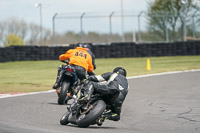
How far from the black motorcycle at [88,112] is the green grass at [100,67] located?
919 cm

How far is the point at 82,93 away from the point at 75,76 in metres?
3.32

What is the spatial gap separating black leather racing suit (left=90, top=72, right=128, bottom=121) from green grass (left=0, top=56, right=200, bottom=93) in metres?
9.10

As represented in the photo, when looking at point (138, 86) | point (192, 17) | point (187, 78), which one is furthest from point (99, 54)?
point (138, 86)

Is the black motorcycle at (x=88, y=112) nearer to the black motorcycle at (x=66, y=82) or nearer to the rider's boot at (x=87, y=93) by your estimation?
the rider's boot at (x=87, y=93)

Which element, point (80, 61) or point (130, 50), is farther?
point (130, 50)

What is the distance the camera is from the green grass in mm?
20656

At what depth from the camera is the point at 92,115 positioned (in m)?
7.76

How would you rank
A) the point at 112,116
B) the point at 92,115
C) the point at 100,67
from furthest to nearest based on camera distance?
the point at 100,67, the point at 112,116, the point at 92,115

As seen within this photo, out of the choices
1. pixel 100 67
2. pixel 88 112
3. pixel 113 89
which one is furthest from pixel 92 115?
pixel 100 67

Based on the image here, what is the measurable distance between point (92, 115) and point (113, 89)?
601mm

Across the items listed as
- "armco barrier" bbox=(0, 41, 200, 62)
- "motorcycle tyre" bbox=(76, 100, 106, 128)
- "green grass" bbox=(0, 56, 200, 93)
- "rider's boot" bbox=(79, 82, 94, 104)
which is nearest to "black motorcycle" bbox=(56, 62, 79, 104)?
"rider's boot" bbox=(79, 82, 94, 104)

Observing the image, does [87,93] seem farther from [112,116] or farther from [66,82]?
[66,82]

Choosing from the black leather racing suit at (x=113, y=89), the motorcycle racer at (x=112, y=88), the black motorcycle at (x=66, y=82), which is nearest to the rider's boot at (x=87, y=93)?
the motorcycle racer at (x=112, y=88)

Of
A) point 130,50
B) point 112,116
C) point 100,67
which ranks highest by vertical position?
point 130,50
